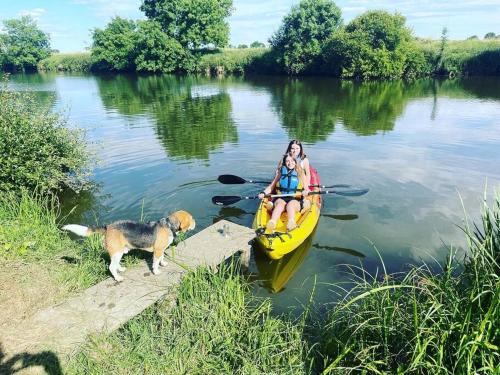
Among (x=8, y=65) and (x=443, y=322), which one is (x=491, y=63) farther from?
(x=8, y=65)

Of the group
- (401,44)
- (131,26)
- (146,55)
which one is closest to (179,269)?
(401,44)

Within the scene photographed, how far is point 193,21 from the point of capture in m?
57.6

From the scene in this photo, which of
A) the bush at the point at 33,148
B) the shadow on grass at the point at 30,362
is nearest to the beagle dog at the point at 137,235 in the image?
the shadow on grass at the point at 30,362

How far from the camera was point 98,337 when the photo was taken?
13.2 feet

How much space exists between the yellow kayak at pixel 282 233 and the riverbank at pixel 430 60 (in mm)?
42624

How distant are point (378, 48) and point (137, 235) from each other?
43010 millimetres

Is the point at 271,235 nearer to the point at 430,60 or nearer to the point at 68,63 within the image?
the point at 430,60

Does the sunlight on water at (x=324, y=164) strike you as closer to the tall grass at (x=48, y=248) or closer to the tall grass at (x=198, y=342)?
the tall grass at (x=198, y=342)

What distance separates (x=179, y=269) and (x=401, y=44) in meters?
43.5

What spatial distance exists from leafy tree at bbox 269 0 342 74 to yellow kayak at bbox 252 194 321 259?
144ft

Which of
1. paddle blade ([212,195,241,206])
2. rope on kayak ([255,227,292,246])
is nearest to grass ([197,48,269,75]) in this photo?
paddle blade ([212,195,241,206])

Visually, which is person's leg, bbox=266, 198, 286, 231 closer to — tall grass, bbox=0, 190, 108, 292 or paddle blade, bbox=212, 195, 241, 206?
paddle blade, bbox=212, 195, 241, 206

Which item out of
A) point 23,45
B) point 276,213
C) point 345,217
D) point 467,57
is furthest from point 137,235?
point 23,45

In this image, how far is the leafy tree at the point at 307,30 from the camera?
47938 millimetres
